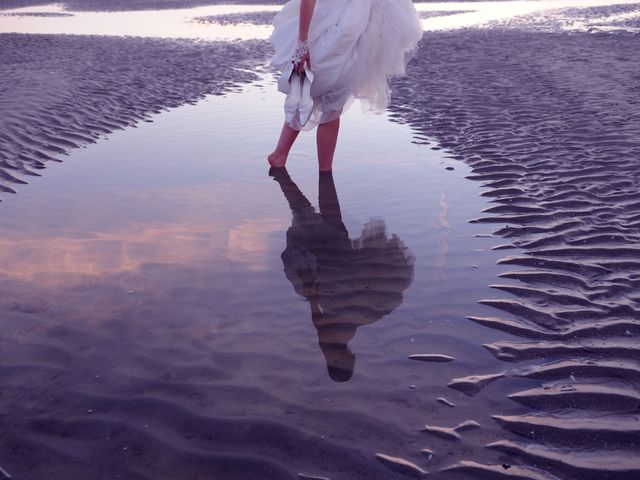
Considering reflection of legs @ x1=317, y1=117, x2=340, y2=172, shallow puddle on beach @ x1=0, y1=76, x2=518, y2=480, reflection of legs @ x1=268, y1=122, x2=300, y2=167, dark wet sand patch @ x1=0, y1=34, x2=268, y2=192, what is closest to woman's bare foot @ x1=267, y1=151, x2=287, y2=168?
reflection of legs @ x1=268, y1=122, x2=300, y2=167

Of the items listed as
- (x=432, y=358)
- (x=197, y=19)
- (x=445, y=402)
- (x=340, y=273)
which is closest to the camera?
(x=445, y=402)

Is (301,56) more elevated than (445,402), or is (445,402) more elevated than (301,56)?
(301,56)

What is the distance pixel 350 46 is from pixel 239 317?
2.96 metres

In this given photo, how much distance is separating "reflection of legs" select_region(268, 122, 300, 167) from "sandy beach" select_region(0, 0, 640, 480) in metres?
0.14

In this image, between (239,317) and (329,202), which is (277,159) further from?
(239,317)

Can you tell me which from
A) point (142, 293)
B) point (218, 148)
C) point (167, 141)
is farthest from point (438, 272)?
point (167, 141)

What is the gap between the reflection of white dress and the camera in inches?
229

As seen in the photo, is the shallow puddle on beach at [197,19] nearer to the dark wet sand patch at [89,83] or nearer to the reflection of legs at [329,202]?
the dark wet sand patch at [89,83]

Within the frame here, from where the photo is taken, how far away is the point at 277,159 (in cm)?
676

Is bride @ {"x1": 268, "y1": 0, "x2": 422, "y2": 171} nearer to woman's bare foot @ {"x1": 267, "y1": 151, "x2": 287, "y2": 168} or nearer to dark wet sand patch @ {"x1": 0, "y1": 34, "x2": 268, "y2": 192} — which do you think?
woman's bare foot @ {"x1": 267, "y1": 151, "x2": 287, "y2": 168}

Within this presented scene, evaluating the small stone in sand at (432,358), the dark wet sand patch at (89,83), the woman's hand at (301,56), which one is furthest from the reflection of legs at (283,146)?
the small stone in sand at (432,358)

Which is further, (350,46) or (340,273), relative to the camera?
(350,46)

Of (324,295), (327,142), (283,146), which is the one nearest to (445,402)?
(324,295)

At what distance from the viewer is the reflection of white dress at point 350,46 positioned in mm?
5812
